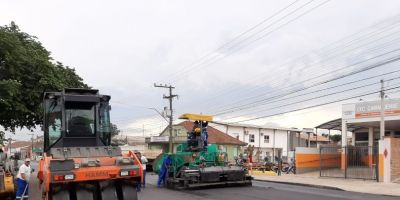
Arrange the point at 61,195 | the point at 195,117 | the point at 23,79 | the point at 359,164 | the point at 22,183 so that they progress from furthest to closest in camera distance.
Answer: the point at 359,164, the point at 23,79, the point at 195,117, the point at 22,183, the point at 61,195

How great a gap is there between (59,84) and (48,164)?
1423 cm

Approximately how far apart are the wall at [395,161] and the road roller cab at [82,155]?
60.5 ft

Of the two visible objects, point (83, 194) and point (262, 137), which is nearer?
point (83, 194)

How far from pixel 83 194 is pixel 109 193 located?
0.55 meters

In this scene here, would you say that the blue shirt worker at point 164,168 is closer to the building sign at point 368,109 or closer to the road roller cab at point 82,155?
the road roller cab at point 82,155

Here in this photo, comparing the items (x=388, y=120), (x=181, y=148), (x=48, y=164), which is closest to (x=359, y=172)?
(x=388, y=120)

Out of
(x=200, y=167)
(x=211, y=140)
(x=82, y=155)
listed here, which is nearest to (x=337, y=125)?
(x=211, y=140)

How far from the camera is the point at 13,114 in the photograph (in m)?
23.3

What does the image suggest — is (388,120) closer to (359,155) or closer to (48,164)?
(359,155)

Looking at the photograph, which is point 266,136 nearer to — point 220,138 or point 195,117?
point 220,138

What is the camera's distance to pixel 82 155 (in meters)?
11.6

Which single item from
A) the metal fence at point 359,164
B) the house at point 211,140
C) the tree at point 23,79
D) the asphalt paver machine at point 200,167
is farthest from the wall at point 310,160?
the house at point 211,140

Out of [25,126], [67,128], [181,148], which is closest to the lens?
[67,128]

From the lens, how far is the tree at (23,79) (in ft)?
73.3
